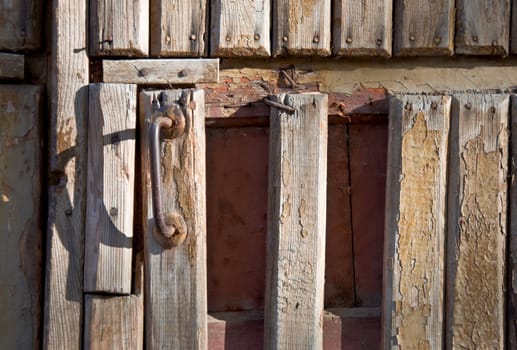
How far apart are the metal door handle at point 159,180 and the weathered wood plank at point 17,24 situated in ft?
1.75

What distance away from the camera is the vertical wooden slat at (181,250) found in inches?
99.4

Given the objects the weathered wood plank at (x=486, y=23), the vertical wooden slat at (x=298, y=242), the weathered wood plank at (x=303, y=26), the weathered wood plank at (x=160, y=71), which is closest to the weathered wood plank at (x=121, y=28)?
the weathered wood plank at (x=160, y=71)

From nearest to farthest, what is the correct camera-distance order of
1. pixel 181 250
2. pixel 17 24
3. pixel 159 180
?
pixel 159 180, pixel 181 250, pixel 17 24

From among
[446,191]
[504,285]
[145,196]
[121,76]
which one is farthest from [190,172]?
[504,285]

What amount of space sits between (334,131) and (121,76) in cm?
72

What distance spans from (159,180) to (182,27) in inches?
20.5

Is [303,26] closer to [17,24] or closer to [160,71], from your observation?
[160,71]

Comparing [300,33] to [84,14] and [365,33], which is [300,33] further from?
[84,14]

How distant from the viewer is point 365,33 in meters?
2.58

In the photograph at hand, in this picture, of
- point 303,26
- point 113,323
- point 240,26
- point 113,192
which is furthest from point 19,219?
point 303,26

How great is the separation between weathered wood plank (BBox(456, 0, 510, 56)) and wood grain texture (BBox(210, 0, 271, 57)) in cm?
65

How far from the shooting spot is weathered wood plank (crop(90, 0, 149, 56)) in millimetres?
2576

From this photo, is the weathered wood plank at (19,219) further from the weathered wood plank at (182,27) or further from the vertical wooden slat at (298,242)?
the vertical wooden slat at (298,242)

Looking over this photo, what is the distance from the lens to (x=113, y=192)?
8.35 ft
